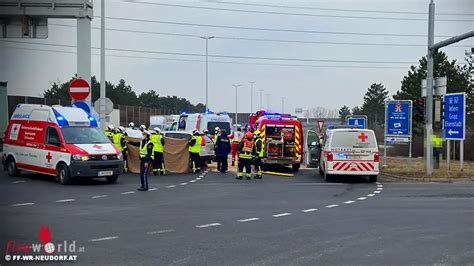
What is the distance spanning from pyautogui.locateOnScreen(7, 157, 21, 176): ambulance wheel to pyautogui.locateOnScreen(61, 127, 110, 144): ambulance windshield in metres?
2.78

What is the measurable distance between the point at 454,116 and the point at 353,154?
7307 millimetres

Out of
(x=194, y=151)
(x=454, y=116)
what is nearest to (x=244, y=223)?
(x=194, y=151)

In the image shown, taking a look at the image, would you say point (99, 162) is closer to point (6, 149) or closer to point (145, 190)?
point (145, 190)

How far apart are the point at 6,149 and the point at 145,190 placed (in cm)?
646

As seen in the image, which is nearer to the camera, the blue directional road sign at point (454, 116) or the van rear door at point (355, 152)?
the van rear door at point (355, 152)

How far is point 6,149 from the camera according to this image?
1964cm

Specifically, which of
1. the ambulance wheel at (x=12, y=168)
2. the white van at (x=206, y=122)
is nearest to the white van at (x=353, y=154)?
the ambulance wheel at (x=12, y=168)

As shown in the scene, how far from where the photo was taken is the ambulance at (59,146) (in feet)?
56.7

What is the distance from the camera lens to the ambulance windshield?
17.9m

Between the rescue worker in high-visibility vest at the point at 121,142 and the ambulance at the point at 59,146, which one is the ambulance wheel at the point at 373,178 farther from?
the rescue worker in high-visibility vest at the point at 121,142

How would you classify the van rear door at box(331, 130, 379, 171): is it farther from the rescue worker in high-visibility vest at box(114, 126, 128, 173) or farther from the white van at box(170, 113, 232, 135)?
the white van at box(170, 113, 232, 135)

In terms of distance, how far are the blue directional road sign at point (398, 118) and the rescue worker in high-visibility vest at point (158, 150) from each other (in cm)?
1080

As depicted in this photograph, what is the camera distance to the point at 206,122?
3228cm

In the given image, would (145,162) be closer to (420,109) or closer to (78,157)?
(78,157)
